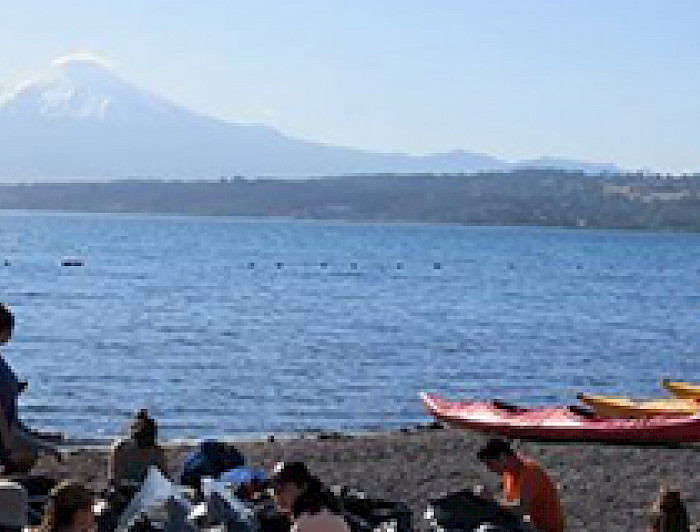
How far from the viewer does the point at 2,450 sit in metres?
10.8

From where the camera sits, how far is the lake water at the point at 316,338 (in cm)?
3528

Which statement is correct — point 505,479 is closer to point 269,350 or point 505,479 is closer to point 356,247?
point 269,350

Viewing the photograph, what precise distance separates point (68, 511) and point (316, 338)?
1910 inches

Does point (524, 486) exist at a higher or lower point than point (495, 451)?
lower

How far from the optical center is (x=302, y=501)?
367 inches

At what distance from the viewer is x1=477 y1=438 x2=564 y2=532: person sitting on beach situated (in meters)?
11.9

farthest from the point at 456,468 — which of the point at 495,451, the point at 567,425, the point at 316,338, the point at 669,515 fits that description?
the point at 316,338

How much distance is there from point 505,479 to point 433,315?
190ft

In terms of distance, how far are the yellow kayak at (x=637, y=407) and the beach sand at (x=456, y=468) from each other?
2.81 meters

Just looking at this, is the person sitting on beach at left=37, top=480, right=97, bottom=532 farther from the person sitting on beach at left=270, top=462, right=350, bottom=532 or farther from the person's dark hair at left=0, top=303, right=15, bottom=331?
the person's dark hair at left=0, top=303, right=15, bottom=331

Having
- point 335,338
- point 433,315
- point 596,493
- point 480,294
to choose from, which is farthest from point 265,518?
point 480,294

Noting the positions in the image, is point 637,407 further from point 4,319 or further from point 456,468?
point 4,319

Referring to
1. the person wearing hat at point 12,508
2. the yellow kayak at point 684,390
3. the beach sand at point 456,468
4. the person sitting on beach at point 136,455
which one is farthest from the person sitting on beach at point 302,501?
the yellow kayak at point 684,390

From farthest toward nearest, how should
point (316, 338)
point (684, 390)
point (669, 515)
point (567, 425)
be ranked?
point (316, 338) < point (684, 390) < point (567, 425) < point (669, 515)
